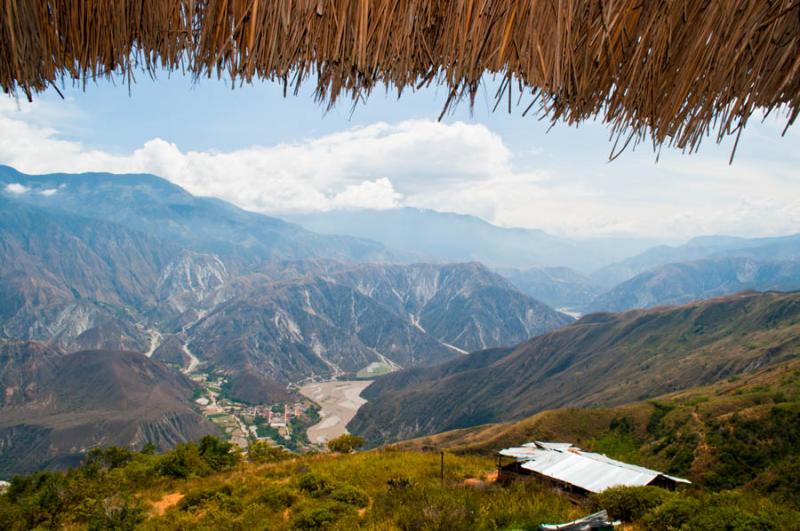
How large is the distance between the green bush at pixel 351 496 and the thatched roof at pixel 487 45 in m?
7.50

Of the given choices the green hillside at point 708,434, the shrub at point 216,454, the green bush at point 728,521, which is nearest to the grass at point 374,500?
the green bush at point 728,521

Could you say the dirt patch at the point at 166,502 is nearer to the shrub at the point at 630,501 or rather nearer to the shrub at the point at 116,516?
the shrub at the point at 116,516

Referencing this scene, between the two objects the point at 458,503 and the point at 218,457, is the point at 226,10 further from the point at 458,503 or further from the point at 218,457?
the point at 218,457

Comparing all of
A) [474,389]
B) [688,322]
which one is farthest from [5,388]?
[688,322]

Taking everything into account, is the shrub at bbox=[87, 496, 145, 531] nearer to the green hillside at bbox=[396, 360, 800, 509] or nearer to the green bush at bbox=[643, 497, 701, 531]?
the green bush at bbox=[643, 497, 701, 531]

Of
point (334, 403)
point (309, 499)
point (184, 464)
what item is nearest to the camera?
point (309, 499)

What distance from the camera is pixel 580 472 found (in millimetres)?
9078

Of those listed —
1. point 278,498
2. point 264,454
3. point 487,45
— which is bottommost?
point 264,454

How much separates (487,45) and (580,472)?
9.65m

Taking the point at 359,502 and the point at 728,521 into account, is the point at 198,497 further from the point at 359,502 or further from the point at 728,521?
the point at 728,521

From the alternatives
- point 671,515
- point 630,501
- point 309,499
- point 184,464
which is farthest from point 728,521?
point 184,464

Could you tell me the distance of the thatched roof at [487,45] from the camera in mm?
1639

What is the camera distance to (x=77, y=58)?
2.05 metres

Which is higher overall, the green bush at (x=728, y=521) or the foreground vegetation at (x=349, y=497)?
the green bush at (x=728, y=521)
